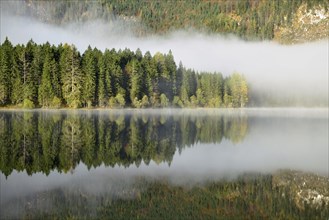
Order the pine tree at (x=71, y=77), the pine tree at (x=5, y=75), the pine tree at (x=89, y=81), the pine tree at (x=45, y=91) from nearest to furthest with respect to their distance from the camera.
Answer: the pine tree at (x=5, y=75), the pine tree at (x=45, y=91), the pine tree at (x=71, y=77), the pine tree at (x=89, y=81)

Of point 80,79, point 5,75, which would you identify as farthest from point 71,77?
point 5,75

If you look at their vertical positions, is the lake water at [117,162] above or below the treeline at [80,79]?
below

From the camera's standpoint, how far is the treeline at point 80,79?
10200cm

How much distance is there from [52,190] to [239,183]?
923 centimetres

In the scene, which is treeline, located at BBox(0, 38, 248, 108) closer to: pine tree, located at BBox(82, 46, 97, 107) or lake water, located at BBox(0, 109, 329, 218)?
pine tree, located at BBox(82, 46, 97, 107)

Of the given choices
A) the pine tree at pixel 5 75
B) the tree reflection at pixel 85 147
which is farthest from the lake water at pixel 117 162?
the pine tree at pixel 5 75

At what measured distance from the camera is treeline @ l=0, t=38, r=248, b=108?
10200 centimetres

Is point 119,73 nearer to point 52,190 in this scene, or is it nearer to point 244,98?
point 244,98

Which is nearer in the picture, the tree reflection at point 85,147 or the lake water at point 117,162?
the lake water at point 117,162

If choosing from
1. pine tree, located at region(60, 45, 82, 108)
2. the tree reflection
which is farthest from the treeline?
the tree reflection

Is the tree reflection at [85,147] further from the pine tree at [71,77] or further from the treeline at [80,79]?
the treeline at [80,79]

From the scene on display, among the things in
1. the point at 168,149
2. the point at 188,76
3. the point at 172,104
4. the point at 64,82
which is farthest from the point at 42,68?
the point at 168,149

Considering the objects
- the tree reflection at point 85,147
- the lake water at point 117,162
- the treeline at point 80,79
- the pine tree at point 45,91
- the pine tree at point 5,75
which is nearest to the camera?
the lake water at point 117,162

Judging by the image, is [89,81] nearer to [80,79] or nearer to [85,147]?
[80,79]
